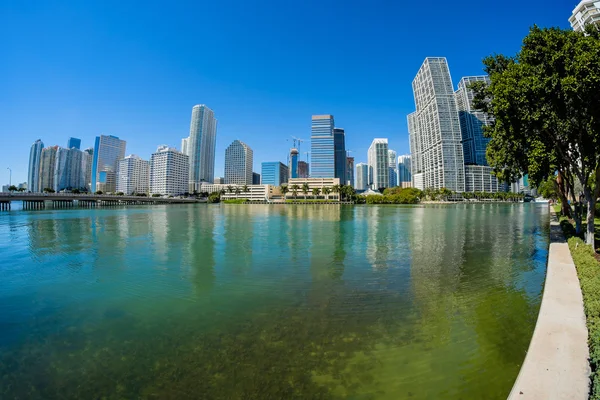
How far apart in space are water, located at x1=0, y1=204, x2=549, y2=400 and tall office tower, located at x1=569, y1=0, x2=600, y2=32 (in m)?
91.7

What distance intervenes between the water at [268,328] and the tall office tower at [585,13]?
301 feet

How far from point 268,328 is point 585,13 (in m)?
112

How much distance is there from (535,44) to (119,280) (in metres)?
25.2

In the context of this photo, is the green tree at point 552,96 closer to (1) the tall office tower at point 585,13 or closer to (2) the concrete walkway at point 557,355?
(2) the concrete walkway at point 557,355

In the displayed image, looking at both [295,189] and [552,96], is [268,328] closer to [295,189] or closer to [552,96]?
[552,96]

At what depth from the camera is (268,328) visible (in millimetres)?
8344

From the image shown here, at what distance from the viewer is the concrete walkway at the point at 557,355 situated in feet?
15.3

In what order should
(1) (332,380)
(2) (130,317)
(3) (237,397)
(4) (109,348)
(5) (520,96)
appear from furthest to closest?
1. (5) (520,96)
2. (2) (130,317)
3. (4) (109,348)
4. (1) (332,380)
5. (3) (237,397)

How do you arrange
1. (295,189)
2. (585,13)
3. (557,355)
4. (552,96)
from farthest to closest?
(295,189) < (585,13) < (552,96) < (557,355)

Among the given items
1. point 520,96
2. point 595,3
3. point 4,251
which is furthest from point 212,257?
point 595,3

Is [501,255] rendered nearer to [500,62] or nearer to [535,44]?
[535,44]

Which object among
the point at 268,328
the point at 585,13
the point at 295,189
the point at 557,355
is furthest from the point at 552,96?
the point at 295,189

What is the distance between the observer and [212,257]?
61.7ft

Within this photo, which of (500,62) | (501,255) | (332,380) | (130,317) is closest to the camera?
(332,380)
